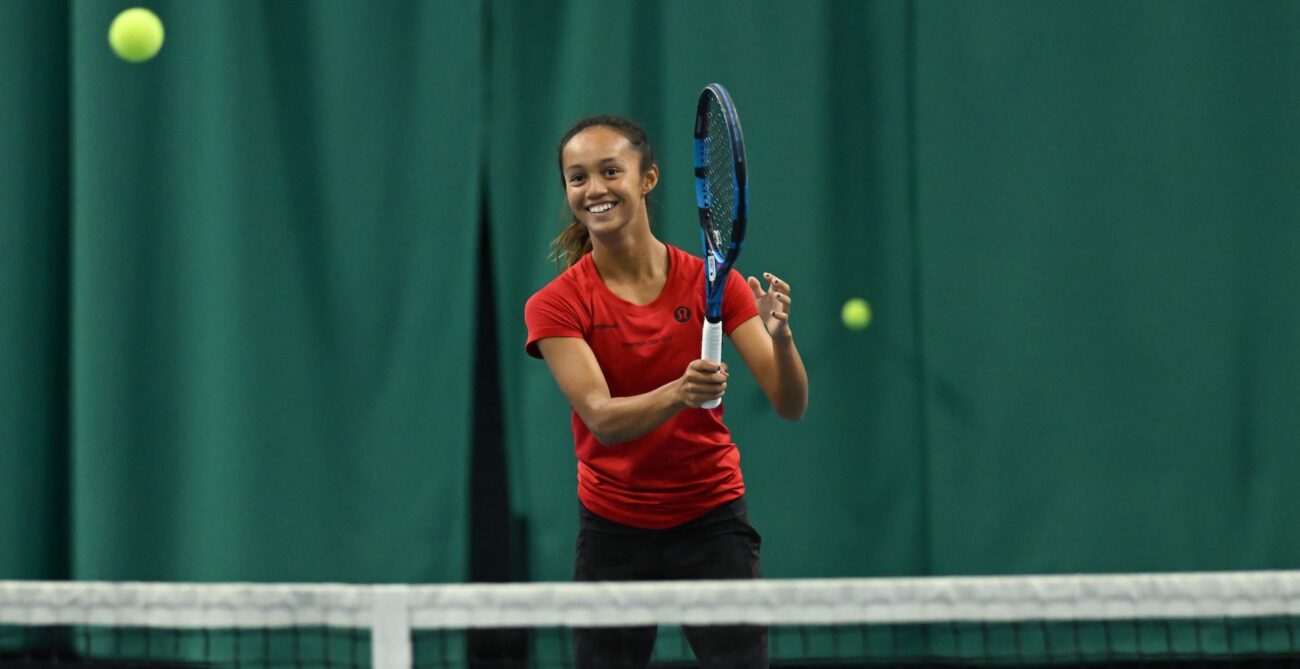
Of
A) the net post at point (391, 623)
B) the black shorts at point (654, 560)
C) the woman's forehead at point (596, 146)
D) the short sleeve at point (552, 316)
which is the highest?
the woman's forehead at point (596, 146)

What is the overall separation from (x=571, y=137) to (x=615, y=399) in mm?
570

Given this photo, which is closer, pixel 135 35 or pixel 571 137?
pixel 571 137

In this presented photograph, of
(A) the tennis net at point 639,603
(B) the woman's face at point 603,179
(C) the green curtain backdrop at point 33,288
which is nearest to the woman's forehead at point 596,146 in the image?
(B) the woman's face at point 603,179

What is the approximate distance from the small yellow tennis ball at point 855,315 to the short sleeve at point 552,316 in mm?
1968

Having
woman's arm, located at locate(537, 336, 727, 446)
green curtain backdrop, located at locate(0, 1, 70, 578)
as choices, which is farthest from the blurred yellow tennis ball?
woman's arm, located at locate(537, 336, 727, 446)

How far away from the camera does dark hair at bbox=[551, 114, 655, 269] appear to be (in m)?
2.67

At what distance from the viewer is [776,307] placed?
2.43m

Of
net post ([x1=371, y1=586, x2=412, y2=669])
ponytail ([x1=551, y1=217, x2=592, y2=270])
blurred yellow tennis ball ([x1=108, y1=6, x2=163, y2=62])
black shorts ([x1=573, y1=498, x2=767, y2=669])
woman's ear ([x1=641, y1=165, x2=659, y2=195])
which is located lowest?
black shorts ([x1=573, y1=498, x2=767, y2=669])

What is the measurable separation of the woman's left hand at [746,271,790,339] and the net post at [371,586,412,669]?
0.87 metres

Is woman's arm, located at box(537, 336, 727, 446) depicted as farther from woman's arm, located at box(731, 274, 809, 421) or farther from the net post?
the net post

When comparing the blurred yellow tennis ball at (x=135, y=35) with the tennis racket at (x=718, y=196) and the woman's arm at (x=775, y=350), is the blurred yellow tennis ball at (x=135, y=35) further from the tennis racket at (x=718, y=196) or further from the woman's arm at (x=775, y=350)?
the woman's arm at (x=775, y=350)

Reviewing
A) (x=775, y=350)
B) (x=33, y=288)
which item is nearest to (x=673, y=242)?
(x=775, y=350)

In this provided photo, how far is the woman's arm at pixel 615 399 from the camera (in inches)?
90.9

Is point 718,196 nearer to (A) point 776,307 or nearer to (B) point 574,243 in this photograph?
(B) point 574,243
